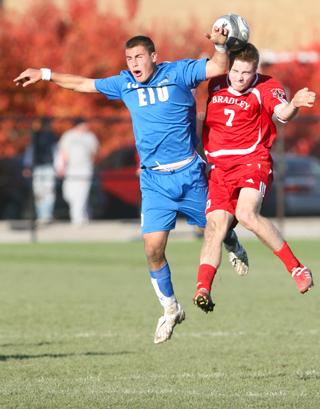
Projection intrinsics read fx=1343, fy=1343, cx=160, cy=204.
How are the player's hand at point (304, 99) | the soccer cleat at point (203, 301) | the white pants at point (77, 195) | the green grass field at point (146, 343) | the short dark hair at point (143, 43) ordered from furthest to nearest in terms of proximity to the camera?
the white pants at point (77, 195) → the short dark hair at point (143, 43) → the player's hand at point (304, 99) → the soccer cleat at point (203, 301) → the green grass field at point (146, 343)

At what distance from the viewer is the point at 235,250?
1058cm

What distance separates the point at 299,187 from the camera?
27578 mm

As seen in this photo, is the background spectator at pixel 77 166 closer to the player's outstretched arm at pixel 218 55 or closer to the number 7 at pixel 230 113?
the number 7 at pixel 230 113

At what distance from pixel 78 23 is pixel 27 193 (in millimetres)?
7134

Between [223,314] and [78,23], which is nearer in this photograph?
[223,314]

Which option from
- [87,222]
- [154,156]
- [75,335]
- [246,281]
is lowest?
[87,222]

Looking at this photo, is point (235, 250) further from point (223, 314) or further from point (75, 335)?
point (223, 314)

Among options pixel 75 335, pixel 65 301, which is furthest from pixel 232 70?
pixel 65 301

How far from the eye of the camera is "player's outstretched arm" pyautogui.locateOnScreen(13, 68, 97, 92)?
10492 mm

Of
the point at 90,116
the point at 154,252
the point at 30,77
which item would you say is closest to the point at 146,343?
the point at 154,252

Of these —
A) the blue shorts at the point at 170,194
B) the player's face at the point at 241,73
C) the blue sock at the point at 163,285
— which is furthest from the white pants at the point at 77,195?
the player's face at the point at 241,73

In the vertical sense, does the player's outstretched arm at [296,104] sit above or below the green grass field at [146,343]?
above

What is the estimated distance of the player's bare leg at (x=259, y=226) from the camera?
32.3ft

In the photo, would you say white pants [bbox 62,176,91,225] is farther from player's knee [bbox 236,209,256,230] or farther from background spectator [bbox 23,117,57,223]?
player's knee [bbox 236,209,256,230]
